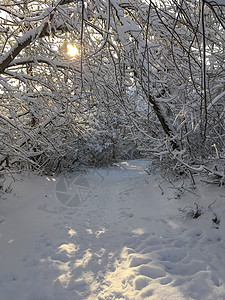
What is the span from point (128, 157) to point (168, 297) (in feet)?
75.8

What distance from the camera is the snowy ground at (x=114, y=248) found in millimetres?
2742

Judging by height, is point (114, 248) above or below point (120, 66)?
below

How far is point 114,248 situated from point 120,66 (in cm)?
311

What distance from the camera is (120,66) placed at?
287 cm

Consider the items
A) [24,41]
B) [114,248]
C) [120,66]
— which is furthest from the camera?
[114,248]

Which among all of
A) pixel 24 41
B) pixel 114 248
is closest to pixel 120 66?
pixel 24 41

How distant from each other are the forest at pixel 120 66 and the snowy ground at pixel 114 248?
3.80 feet

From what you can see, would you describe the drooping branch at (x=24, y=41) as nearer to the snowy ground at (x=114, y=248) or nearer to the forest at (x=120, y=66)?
the forest at (x=120, y=66)

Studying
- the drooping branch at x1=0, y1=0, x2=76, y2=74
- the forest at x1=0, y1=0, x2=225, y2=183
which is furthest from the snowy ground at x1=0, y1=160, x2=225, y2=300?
the drooping branch at x1=0, y1=0, x2=76, y2=74

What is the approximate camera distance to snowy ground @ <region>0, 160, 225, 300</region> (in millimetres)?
2742

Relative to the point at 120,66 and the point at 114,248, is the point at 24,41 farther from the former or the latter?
the point at 114,248

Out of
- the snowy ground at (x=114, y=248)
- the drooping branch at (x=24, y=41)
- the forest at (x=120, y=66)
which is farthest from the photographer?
the drooping branch at (x=24, y=41)

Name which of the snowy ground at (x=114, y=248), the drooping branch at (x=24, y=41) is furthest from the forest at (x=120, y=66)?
the snowy ground at (x=114, y=248)

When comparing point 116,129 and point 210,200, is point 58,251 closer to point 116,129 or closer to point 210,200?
point 210,200
